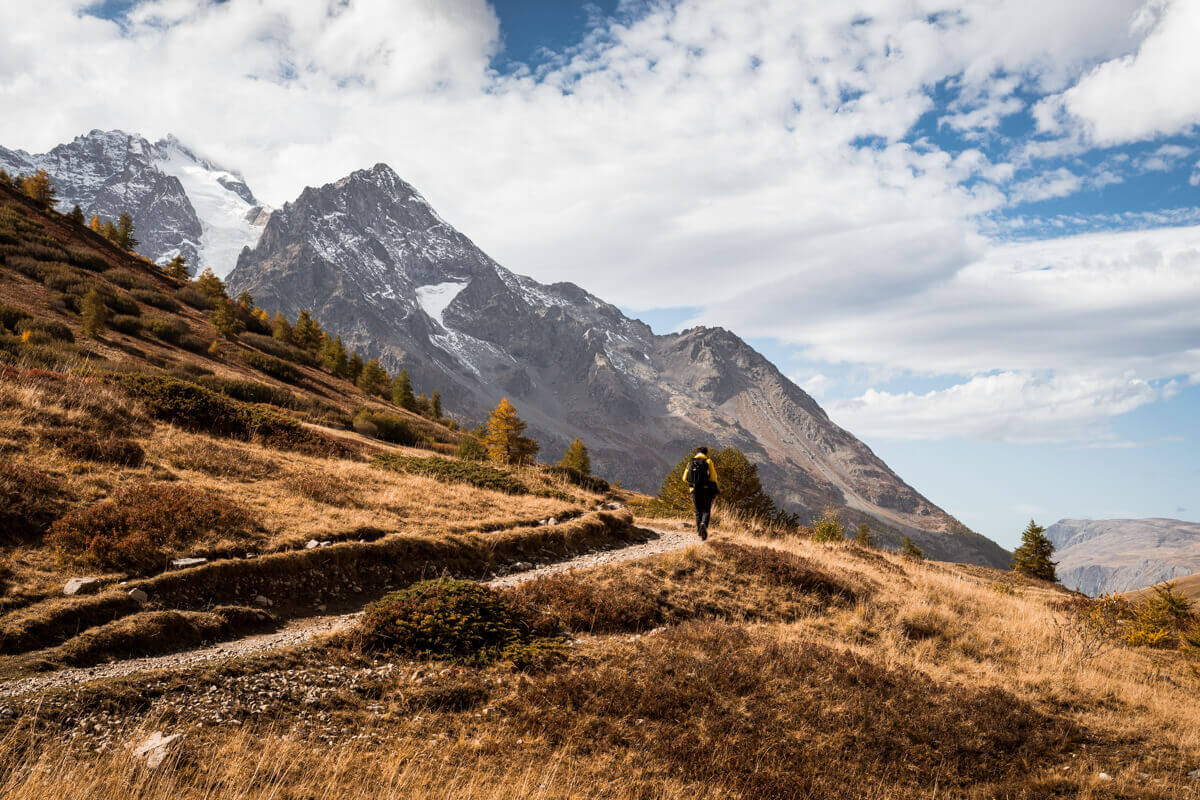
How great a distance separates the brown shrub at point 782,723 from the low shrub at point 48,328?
32881 mm

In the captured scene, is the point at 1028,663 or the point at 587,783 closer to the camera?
the point at 587,783

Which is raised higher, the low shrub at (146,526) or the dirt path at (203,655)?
the low shrub at (146,526)

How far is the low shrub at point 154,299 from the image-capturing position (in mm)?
47875

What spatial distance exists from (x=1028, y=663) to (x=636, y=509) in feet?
60.6

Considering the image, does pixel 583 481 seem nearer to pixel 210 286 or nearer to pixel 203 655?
pixel 203 655

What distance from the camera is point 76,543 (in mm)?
9781

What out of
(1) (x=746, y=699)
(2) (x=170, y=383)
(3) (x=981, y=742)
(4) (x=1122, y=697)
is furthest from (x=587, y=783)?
(2) (x=170, y=383)

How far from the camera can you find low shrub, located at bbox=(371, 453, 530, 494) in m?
21.5

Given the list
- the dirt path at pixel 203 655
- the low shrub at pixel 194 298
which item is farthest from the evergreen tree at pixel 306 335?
the dirt path at pixel 203 655

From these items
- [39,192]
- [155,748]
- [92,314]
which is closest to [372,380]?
[92,314]

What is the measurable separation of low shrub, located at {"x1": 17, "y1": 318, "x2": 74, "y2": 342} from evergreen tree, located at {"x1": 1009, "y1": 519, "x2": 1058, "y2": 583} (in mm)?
62546

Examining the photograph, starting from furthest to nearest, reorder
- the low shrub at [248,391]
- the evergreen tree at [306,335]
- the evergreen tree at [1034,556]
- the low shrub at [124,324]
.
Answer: the evergreen tree at [306,335], the evergreen tree at [1034,556], the low shrub at [124,324], the low shrub at [248,391]

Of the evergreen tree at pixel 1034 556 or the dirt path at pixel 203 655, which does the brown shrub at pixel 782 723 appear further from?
the evergreen tree at pixel 1034 556

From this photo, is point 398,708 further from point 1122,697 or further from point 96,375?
point 96,375
